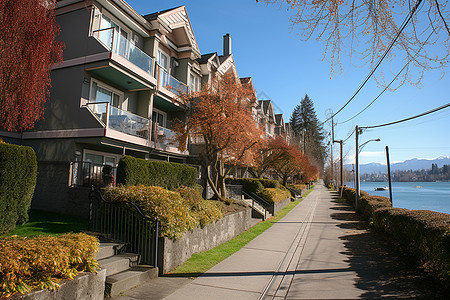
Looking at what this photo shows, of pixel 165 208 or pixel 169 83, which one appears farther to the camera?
pixel 169 83

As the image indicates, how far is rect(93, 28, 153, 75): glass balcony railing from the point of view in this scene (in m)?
13.1

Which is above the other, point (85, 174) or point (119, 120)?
point (119, 120)

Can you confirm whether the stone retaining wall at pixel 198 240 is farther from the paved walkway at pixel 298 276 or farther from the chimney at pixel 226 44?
the chimney at pixel 226 44

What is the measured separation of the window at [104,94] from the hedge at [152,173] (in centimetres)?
528

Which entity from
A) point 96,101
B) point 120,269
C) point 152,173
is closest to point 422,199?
point 152,173

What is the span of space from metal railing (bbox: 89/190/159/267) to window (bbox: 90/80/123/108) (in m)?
8.10

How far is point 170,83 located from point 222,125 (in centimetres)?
592

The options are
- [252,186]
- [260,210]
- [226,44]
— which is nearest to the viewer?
[260,210]

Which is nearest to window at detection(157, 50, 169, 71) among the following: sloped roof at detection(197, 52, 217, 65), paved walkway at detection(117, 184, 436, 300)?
sloped roof at detection(197, 52, 217, 65)

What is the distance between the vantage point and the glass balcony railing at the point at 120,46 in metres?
13.1

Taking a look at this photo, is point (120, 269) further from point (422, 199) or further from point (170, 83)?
point (422, 199)

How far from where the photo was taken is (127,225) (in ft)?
22.8

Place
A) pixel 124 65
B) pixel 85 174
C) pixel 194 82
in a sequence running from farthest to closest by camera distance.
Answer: pixel 194 82, pixel 124 65, pixel 85 174

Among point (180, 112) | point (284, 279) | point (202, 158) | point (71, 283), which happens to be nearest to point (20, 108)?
point (71, 283)
